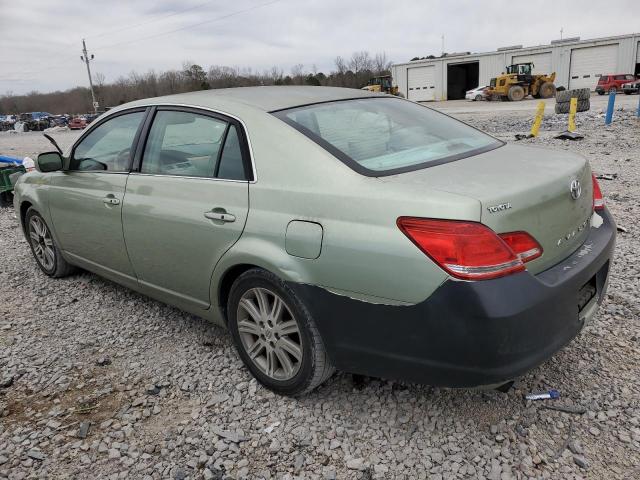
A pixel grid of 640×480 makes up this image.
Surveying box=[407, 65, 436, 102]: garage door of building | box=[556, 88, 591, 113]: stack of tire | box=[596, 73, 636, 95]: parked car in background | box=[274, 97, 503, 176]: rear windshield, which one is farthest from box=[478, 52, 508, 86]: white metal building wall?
box=[274, 97, 503, 176]: rear windshield

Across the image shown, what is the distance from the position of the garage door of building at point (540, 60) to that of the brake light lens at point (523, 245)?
2052 inches

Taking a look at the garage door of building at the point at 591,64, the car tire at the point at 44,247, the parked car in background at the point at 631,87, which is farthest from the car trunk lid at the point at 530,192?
the garage door of building at the point at 591,64

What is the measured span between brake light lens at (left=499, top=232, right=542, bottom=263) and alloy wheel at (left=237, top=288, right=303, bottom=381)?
109 cm

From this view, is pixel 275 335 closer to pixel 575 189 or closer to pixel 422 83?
pixel 575 189

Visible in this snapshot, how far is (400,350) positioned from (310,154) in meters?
1.01

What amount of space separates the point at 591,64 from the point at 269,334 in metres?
51.9

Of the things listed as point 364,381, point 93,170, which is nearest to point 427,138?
point 364,381

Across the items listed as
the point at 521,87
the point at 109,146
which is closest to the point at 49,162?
the point at 109,146

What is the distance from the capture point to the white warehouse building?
4431 cm

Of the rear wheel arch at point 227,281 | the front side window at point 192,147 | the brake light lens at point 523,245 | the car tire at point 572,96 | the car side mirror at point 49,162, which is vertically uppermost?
the front side window at point 192,147

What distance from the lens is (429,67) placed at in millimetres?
55188

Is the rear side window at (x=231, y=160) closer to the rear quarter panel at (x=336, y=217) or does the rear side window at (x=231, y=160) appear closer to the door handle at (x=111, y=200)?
the rear quarter panel at (x=336, y=217)

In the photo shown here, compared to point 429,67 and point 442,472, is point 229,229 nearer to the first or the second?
point 442,472

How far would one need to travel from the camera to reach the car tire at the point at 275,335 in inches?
99.7
